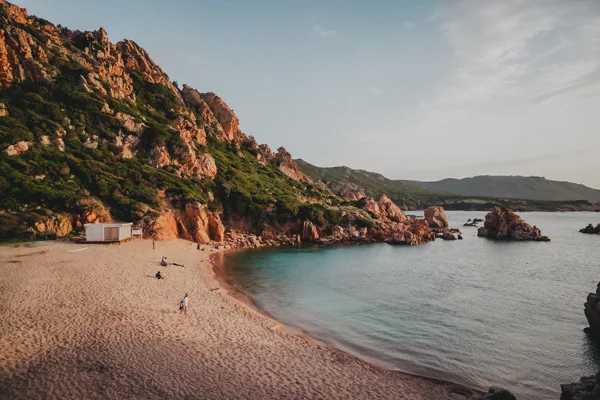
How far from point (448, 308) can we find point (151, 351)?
2282 cm

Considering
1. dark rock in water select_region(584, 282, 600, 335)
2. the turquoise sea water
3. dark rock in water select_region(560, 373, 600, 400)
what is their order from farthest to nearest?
1. dark rock in water select_region(584, 282, 600, 335)
2. the turquoise sea water
3. dark rock in water select_region(560, 373, 600, 400)

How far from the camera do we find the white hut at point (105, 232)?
40.8 meters

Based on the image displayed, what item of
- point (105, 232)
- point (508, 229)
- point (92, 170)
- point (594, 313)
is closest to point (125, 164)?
point (92, 170)

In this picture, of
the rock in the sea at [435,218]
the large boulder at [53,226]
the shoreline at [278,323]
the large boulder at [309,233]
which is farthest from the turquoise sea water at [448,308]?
the rock in the sea at [435,218]

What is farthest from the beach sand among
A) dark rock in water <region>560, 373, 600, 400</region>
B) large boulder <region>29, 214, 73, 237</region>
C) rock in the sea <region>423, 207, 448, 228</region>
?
rock in the sea <region>423, 207, 448, 228</region>

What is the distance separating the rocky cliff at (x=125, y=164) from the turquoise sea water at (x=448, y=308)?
1545 centimetres

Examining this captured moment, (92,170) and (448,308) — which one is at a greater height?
(92,170)

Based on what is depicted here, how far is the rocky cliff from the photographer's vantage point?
153 ft

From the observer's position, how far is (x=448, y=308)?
2797 centimetres

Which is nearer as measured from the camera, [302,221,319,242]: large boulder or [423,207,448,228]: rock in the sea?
[302,221,319,242]: large boulder

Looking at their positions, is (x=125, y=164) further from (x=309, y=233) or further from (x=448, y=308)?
(x=448, y=308)

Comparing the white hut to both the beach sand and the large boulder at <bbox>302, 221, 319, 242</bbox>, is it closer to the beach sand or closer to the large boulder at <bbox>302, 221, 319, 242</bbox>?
the beach sand

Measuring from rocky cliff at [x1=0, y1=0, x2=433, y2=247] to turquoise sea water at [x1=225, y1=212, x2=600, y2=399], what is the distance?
50.7 feet

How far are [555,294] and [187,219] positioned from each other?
167 feet
